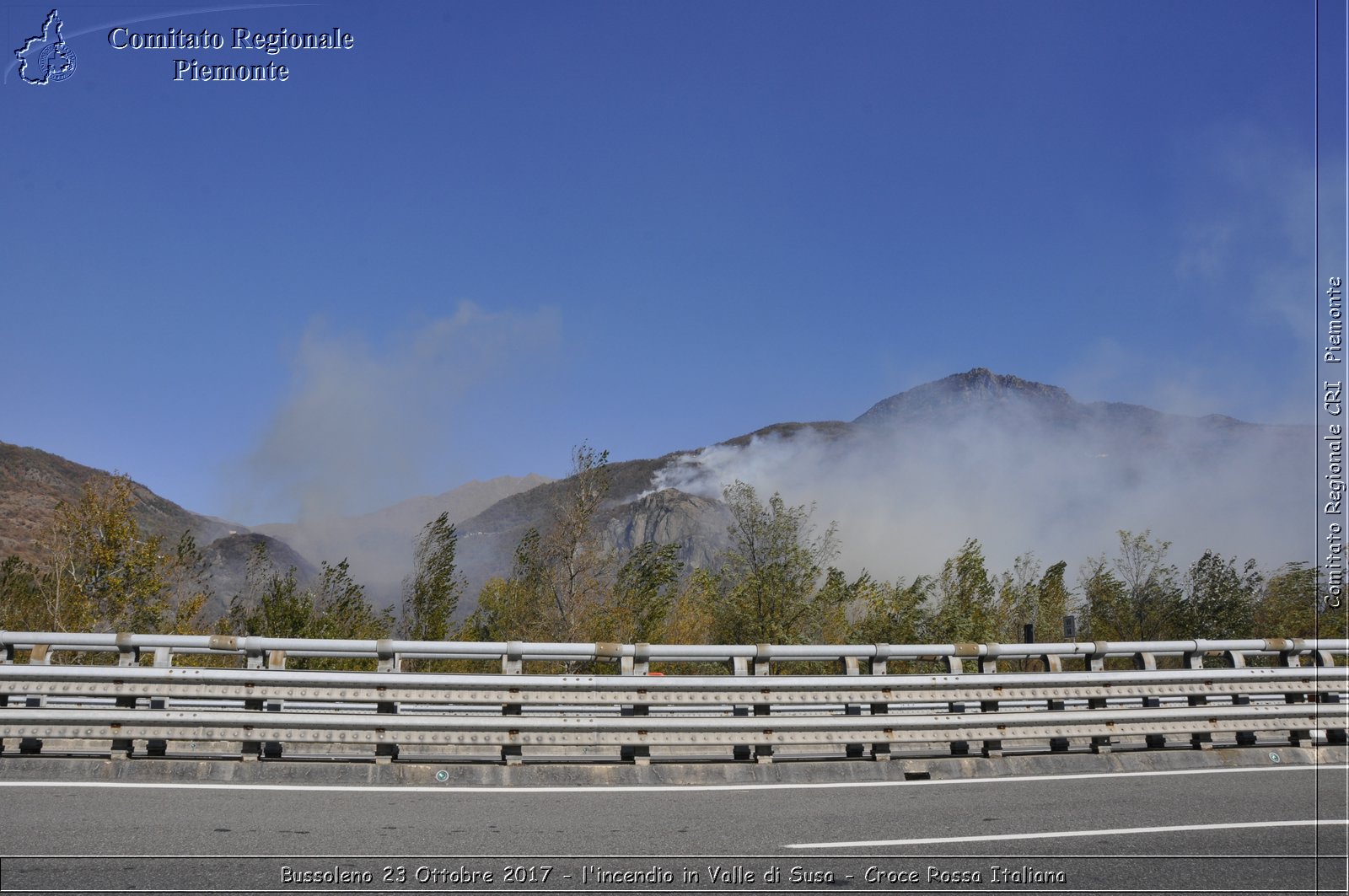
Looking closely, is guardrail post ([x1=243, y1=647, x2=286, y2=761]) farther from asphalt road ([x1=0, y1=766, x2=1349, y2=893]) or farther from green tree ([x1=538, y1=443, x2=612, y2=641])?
green tree ([x1=538, y1=443, x2=612, y2=641])

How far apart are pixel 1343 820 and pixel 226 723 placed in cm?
867

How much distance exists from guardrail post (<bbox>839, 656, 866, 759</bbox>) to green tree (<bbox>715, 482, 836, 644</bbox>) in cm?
3967

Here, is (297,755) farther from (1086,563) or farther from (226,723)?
(1086,563)

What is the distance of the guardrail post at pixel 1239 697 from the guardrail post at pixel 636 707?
242 inches

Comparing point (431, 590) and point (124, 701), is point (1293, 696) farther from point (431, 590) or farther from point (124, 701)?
point (431, 590)

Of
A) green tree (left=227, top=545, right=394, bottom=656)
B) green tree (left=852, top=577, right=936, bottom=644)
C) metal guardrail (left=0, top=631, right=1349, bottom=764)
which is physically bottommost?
green tree (left=852, top=577, right=936, bottom=644)

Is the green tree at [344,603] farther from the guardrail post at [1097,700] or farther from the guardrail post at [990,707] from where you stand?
the guardrail post at [1097,700]

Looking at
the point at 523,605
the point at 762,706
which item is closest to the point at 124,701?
the point at 762,706

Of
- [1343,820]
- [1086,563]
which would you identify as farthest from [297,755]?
[1086,563]

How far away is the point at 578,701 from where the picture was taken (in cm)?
877

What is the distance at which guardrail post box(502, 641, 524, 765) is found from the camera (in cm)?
857

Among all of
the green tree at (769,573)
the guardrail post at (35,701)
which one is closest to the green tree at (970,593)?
the green tree at (769,573)

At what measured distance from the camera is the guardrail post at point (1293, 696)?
410 inches

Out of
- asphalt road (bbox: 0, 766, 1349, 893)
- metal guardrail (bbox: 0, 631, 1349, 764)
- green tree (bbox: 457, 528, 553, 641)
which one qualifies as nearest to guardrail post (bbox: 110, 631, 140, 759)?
metal guardrail (bbox: 0, 631, 1349, 764)
